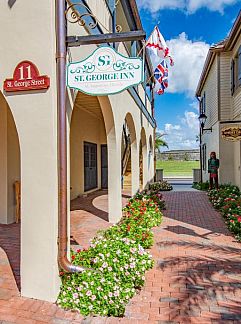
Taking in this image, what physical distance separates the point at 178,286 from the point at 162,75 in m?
→ 12.1

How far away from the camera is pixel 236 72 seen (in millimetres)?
12648

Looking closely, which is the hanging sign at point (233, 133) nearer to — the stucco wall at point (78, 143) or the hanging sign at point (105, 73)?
the stucco wall at point (78, 143)

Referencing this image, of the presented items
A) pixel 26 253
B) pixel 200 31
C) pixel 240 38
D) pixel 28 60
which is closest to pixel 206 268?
pixel 26 253

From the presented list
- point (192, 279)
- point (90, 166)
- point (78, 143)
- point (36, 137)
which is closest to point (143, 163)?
point (90, 166)

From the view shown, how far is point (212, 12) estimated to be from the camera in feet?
40.9

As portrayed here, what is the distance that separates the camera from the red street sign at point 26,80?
355cm

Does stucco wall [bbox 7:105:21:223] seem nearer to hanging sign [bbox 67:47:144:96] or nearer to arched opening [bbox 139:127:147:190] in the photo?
hanging sign [bbox 67:47:144:96]

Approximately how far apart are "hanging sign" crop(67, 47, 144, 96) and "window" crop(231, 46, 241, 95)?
987 cm

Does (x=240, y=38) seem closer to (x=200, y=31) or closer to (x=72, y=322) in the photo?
(x=200, y=31)

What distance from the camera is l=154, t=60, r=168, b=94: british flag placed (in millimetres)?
13773

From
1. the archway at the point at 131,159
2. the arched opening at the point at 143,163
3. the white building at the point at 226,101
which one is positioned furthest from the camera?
the arched opening at the point at 143,163

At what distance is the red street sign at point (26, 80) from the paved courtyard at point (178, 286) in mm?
2596

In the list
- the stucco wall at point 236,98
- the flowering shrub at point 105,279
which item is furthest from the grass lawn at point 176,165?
the flowering shrub at point 105,279

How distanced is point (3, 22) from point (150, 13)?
11146mm
